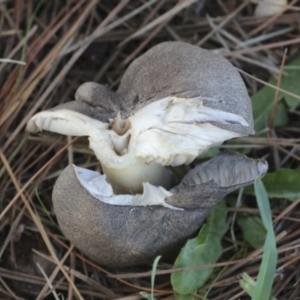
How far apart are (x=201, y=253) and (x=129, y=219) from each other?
273mm

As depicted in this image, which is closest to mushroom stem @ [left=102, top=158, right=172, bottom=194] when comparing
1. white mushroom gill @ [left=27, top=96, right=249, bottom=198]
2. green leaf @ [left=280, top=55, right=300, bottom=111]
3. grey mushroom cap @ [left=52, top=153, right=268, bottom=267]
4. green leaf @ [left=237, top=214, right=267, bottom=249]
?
white mushroom gill @ [left=27, top=96, right=249, bottom=198]

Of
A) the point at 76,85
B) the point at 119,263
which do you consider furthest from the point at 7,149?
the point at 119,263

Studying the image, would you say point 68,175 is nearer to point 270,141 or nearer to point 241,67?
point 270,141

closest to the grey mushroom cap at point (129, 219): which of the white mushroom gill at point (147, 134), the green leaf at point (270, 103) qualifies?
the white mushroom gill at point (147, 134)

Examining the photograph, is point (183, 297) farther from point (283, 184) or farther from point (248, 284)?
point (283, 184)

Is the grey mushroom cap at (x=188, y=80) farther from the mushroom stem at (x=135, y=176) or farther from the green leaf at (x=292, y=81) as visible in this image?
the green leaf at (x=292, y=81)

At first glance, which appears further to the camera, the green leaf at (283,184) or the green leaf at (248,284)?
the green leaf at (283,184)

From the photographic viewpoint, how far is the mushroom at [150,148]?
138 centimetres

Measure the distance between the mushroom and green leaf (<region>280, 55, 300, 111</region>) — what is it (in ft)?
1.33

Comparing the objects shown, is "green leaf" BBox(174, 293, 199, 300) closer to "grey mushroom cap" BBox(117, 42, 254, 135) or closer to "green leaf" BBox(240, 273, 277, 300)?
"green leaf" BBox(240, 273, 277, 300)

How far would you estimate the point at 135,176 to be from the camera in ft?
5.06

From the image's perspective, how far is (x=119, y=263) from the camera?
4.98ft

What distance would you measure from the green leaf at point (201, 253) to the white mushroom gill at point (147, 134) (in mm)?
214

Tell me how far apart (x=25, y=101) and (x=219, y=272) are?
0.88 metres
